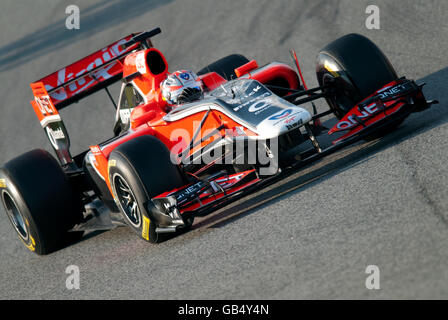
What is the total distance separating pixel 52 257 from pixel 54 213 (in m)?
0.53

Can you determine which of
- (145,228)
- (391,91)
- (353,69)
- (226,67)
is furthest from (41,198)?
(391,91)

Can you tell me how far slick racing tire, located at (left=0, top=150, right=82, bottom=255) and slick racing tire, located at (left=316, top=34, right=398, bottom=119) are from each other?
3.25m

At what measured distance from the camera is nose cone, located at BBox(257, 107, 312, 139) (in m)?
6.36

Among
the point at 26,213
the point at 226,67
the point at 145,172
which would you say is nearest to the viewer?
the point at 145,172

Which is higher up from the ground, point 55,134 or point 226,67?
point 55,134

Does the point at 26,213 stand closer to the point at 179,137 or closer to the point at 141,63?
the point at 179,137

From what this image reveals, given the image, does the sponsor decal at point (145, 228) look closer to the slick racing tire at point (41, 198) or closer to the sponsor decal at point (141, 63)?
the slick racing tire at point (41, 198)

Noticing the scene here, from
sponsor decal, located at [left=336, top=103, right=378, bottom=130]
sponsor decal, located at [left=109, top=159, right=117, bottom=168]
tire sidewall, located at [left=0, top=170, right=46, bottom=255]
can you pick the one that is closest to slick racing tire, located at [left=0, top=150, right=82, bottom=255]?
tire sidewall, located at [left=0, top=170, right=46, bottom=255]

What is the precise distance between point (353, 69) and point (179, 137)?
203 centimetres

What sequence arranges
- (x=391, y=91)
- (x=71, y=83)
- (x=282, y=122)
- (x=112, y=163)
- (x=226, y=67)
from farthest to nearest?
(x=226, y=67) → (x=71, y=83) → (x=391, y=91) → (x=112, y=163) → (x=282, y=122)

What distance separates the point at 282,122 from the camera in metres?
Answer: 6.41

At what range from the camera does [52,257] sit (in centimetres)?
786

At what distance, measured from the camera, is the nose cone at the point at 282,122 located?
6.36 m
